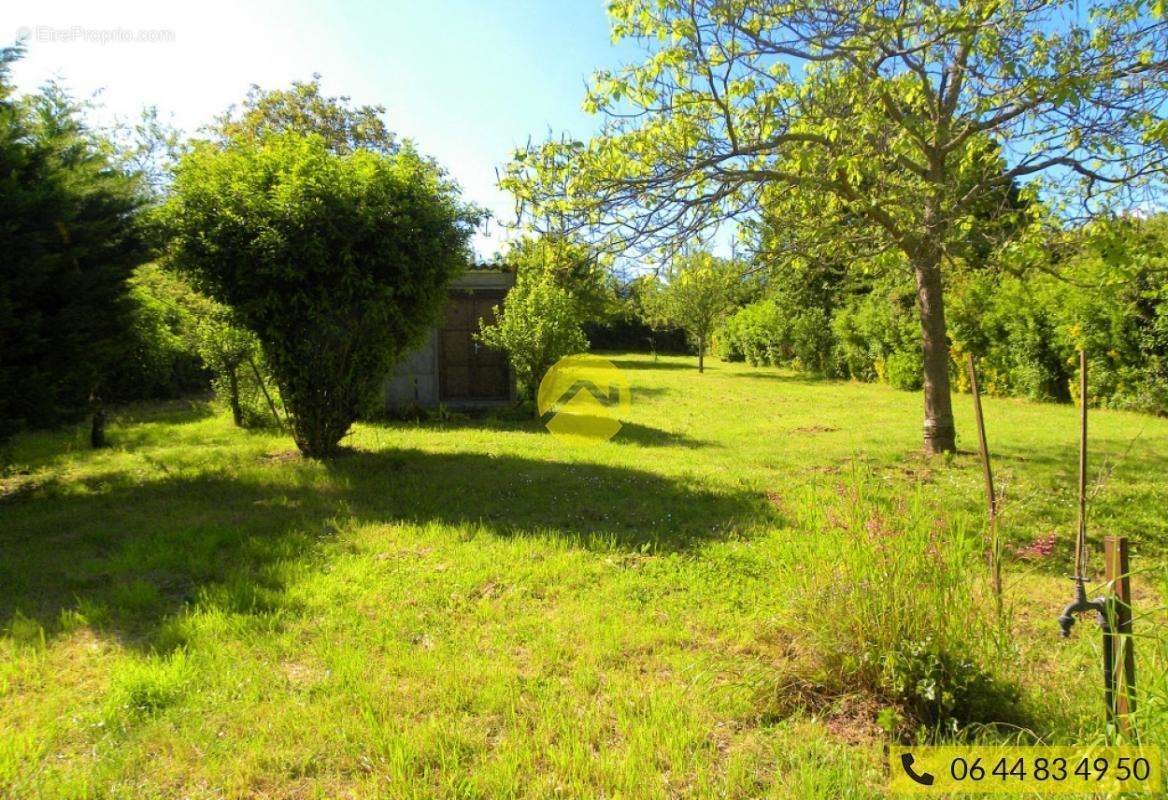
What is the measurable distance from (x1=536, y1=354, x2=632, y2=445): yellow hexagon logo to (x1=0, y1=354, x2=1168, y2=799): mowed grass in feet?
11.3

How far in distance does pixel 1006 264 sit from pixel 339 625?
7271 mm

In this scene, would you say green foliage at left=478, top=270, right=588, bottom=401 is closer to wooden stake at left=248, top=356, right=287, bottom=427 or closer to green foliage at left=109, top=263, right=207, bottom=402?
wooden stake at left=248, top=356, right=287, bottom=427

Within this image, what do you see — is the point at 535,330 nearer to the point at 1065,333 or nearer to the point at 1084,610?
the point at 1084,610

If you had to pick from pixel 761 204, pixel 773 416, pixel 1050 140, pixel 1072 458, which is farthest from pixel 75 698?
pixel 773 416

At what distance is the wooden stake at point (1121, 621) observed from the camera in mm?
2121

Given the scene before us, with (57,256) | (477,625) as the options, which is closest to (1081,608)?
(477,625)

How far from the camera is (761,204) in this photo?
8.26 m

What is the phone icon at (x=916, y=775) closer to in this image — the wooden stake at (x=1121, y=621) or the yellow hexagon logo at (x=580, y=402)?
the wooden stake at (x=1121, y=621)

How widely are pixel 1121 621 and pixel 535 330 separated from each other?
32.9ft

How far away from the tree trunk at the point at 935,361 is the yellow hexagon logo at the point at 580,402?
15.9ft

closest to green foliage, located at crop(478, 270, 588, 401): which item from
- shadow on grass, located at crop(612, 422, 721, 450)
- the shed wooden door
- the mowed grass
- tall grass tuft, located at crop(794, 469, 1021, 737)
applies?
the shed wooden door

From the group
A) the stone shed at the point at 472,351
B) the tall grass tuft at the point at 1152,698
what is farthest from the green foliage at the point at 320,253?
the tall grass tuft at the point at 1152,698

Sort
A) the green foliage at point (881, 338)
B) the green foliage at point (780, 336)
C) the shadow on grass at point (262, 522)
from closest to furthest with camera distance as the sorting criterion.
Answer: the shadow on grass at point (262, 522)
the green foliage at point (881, 338)
the green foliage at point (780, 336)

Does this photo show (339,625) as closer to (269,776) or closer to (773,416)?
(269,776)
